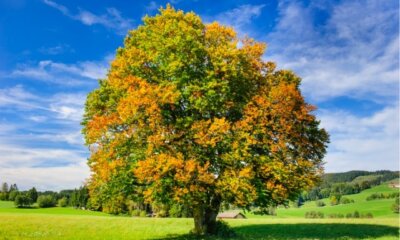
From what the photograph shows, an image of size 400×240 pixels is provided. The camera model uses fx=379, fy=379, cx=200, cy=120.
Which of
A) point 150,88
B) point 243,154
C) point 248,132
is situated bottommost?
point 243,154

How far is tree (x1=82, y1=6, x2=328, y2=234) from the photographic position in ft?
92.0

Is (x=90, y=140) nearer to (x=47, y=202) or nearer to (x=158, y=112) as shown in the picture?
(x=158, y=112)

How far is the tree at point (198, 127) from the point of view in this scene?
92.0 ft

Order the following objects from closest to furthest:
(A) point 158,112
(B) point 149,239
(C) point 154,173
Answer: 1. (C) point 154,173
2. (A) point 158,112
3. (B) point 149,239

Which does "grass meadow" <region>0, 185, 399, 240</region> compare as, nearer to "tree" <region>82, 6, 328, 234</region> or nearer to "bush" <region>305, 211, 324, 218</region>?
"tree" <region>82, 6, 328, 234</region>

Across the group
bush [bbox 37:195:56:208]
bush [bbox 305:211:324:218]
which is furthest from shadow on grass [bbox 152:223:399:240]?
bush [bbox 37:195:56:208]

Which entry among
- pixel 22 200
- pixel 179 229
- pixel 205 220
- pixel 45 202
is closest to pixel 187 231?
pixel 179 229

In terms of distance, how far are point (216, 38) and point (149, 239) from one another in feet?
59.6

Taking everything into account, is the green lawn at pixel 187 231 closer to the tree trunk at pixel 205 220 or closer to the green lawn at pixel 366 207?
the tree trunk at pixel 205 220

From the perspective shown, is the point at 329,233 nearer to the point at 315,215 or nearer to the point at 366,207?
the point at 315,215

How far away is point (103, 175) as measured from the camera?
2822cm

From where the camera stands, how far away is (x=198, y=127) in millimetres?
28562

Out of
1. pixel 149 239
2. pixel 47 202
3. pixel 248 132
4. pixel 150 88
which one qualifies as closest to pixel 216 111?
pixel 248 132

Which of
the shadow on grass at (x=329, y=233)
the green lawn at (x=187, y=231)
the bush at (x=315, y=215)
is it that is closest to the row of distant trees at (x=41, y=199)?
the bush at (x=315, y=215)
